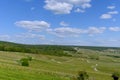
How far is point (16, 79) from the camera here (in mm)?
42250

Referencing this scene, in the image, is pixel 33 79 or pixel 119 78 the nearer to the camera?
pixel 33 79

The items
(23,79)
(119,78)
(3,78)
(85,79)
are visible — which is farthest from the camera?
(119,78)

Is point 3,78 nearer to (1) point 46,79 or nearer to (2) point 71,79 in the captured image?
(1) point 46,79

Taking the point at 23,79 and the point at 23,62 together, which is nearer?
the point at 23,79

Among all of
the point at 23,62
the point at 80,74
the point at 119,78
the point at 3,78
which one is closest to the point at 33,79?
the point at 3,78

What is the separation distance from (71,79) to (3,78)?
24225 millimetres

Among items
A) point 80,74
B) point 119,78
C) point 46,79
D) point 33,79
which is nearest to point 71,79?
point 80,74

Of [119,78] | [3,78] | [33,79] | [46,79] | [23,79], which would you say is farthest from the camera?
[119,78]

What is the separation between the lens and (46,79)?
53.1 metres

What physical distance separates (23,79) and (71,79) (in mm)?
19460

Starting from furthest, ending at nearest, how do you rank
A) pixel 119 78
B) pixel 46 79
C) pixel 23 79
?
pixel 119 78 → pixel 46 79 → pixel 23 79

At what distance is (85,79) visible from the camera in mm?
59438

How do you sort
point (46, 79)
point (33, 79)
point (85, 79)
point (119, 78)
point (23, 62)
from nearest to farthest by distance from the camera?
1. point (33, 79)
2. point (46, 79)
3. point (85, 79)
4. point (119, 78)
5. point (23, 62)

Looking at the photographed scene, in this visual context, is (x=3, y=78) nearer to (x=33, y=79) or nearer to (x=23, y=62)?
(x=33, y=79)
